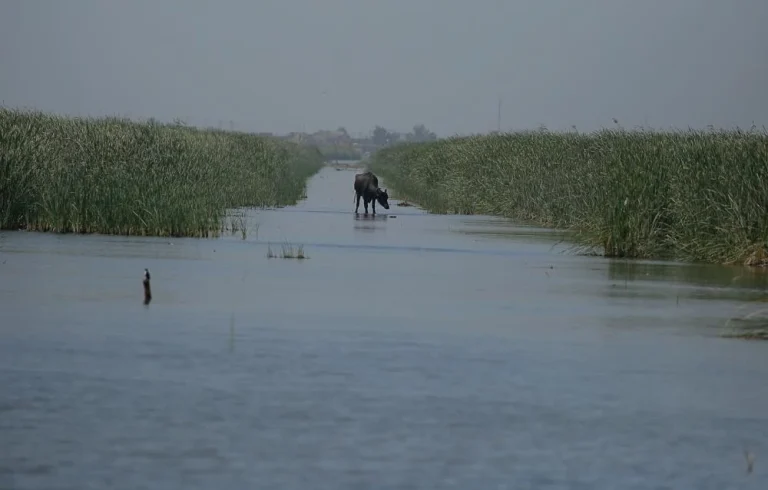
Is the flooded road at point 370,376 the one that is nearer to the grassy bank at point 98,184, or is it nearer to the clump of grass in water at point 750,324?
the clump of grass in water at point 750,324

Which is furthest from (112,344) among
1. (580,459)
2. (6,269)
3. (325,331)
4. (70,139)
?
(70,139)

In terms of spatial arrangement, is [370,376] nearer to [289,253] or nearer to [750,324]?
[750,324]

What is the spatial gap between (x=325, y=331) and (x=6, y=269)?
6.33 meters

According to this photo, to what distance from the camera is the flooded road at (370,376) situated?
352 inches

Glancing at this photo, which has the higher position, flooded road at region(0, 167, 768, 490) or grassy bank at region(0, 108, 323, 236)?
grassy bank at region(0, 108, 323, 236)

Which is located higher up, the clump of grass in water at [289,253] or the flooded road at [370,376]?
the clump of grass in water at [289,253]

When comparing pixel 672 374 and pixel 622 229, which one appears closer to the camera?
pixel 672 374

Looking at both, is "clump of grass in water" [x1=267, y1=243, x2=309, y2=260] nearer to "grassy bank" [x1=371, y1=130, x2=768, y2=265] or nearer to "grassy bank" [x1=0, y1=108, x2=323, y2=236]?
"grassy bank" [x1=0, y1=108, x2=323, y2=236]

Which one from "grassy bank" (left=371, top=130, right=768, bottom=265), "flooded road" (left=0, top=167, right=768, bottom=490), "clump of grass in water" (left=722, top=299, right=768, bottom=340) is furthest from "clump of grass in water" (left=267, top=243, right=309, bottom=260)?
"clump of grass in water" (left=722, top=299, right=768, bottom=340)

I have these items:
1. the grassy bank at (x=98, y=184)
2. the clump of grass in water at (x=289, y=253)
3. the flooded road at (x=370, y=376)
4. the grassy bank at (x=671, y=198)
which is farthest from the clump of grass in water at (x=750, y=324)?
the grassy bank at (x=98, y=184)

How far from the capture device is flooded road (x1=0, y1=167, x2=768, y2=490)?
894cm

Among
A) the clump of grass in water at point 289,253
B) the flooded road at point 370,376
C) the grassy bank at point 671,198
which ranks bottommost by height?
the flooded road at point 370,376

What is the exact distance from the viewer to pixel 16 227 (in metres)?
25.6

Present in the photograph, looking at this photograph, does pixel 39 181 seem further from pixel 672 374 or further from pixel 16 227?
pixel 672 374
